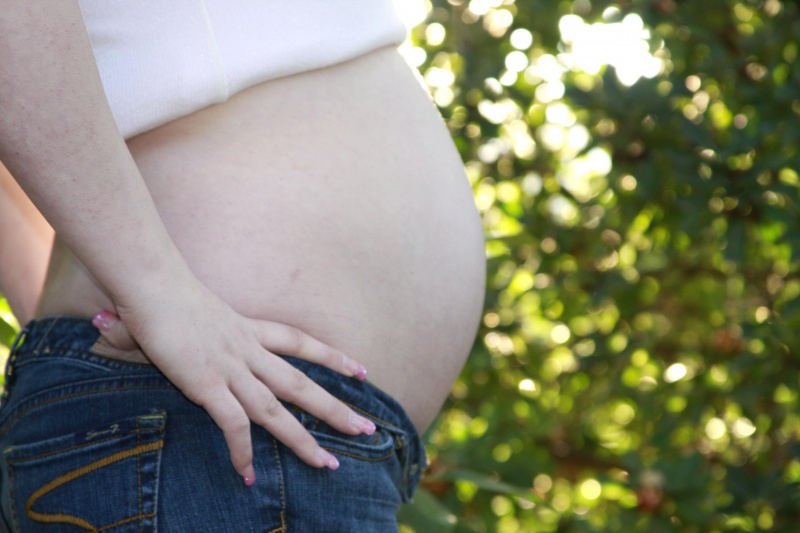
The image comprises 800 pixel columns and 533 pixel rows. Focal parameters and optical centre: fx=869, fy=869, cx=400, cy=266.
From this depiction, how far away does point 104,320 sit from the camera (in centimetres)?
78

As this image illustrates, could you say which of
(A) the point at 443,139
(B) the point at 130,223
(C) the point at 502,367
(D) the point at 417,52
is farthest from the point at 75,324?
(C) the point at 502,367

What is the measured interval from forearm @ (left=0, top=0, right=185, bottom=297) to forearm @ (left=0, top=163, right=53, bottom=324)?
0.40 meters

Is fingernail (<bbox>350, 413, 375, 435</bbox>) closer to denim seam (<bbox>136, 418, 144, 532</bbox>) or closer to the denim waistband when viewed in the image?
the denim waistband

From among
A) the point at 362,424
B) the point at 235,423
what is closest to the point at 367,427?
the point at 362,424

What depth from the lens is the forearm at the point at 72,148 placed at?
0.63 meters

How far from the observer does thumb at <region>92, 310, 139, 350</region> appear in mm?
760

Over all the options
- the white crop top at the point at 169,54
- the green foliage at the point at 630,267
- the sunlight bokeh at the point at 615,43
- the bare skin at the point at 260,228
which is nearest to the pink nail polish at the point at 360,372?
the bare skin at the point at 260,228

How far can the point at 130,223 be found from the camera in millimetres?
680

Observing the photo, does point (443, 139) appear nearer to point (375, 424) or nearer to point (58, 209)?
point (375, 424)

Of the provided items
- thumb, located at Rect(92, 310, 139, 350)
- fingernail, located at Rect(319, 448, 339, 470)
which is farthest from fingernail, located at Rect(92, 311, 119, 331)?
fingernail, located at Rect(319, 448, 339, 470)

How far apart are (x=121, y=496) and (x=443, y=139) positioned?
54 centimetres

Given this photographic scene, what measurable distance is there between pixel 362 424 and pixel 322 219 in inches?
7.6

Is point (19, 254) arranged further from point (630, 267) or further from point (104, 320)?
point (630, 267)

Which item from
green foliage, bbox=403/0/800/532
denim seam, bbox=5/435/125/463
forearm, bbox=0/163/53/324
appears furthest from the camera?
green foliage, bbox=403/0/800/532
